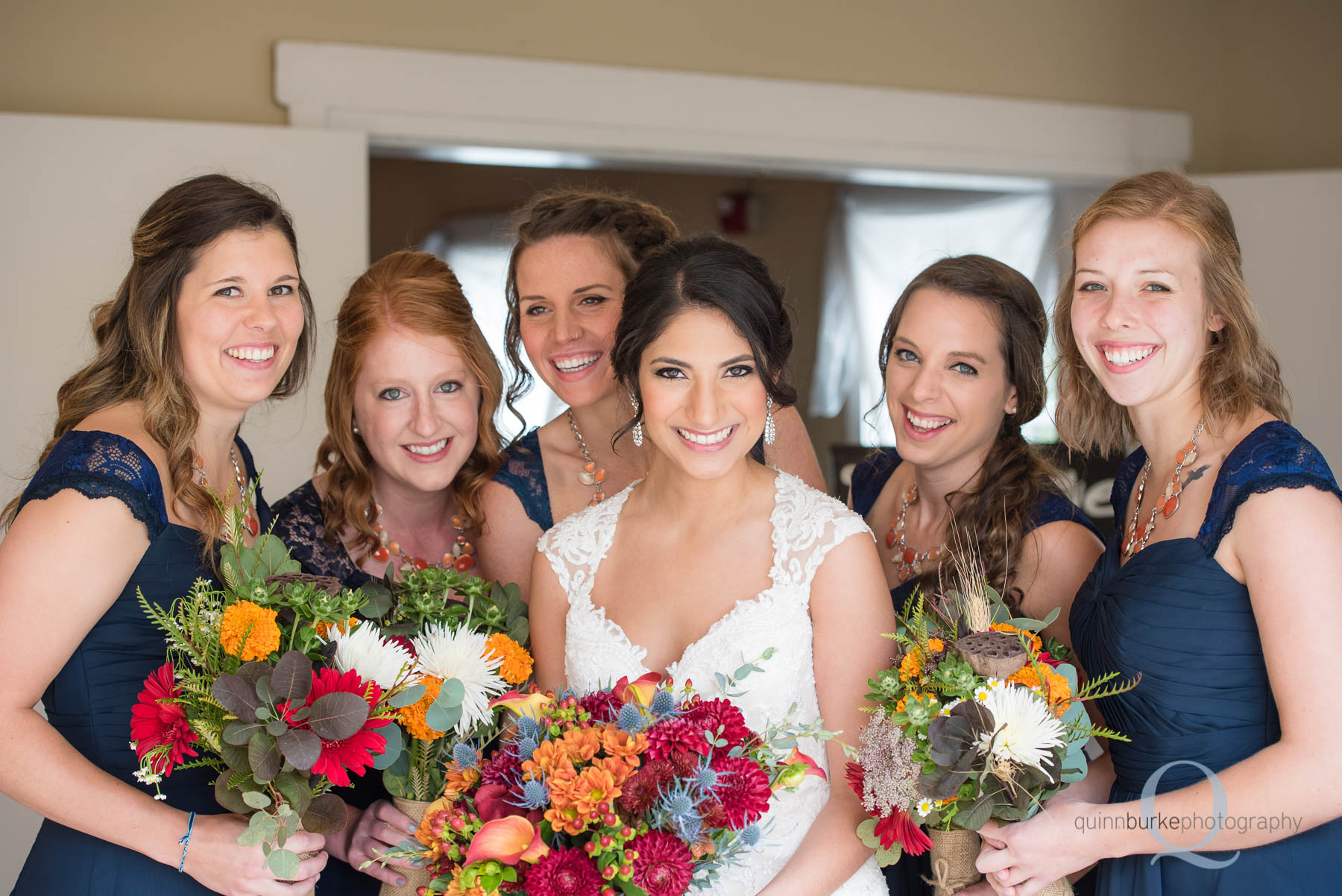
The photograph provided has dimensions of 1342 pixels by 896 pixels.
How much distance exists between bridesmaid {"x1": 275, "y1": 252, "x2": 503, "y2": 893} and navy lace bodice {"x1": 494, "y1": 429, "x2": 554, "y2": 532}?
90 mm

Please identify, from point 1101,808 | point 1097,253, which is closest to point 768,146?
point 1097,253

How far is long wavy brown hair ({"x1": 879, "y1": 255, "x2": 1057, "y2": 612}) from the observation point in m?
2.56

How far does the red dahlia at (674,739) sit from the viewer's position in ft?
5.50

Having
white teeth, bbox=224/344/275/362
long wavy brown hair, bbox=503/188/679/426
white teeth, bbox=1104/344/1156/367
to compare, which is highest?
long wavy brown hair, bbox=503/188/679/426

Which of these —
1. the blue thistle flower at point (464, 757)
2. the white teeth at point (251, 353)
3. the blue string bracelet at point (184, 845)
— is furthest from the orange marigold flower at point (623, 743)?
the white teeth at point (251, 353)

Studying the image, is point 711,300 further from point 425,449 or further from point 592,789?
point 592,789

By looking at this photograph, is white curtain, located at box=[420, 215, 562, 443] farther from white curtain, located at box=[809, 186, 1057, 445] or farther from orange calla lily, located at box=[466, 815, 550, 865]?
orange calla lily, located at box=[466, 815, 550, 865]

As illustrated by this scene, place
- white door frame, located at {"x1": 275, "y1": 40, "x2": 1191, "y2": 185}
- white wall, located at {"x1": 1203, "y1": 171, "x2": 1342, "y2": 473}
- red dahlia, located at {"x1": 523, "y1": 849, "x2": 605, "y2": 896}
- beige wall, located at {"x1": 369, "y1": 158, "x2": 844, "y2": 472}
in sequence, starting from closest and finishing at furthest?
red dahlia, located at {"x1": 523, "y1": 849, "x2": 605, "y2": 896}
white door frame, located at {"x1": 275, "y1": 40, "x2": 1191, "y2": 185}
white wall, located at {"x1": 1203, "y1": 171, "x2": 1342, "y2": 473}
beige wall, located at {"x1": 369, "y1": 158, "x2": 844, "y2": 472}

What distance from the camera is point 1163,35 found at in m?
5.89

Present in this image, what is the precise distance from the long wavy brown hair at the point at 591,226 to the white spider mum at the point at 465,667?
100 centimetres

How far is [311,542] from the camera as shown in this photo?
2664mm

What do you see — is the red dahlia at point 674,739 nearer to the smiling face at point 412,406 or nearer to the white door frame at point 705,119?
the smiling face at point 412,406

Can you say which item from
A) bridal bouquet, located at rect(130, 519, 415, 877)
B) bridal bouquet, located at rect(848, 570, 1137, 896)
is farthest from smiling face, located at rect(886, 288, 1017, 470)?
bridal bouquet, located at rect(130, 519, 415, 877)

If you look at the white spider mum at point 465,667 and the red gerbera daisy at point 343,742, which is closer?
the red gerbera daisy at point 343,742
